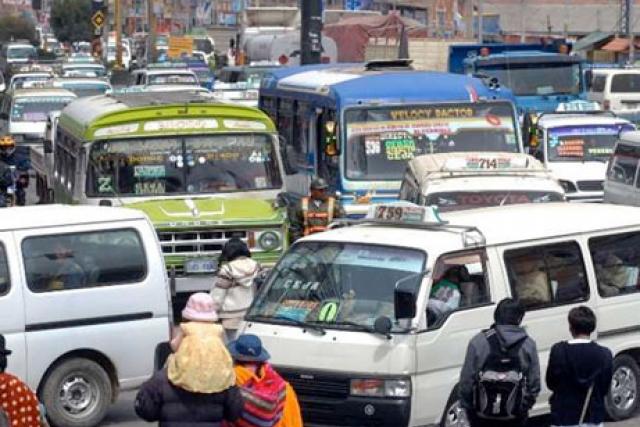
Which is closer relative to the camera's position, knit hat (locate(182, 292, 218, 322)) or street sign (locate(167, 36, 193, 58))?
knit hat (locate(182, 292, 218, 322))

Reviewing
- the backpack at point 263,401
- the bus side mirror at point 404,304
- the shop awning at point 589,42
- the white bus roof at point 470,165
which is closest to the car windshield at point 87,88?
the shop awning at point 589,42

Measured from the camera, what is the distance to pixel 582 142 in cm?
2581

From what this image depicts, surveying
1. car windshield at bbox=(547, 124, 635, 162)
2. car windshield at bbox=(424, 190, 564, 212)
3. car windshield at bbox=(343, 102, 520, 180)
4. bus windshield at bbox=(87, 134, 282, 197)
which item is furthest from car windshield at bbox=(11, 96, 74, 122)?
car windshield at bbox=(424, 190, 564, 212)

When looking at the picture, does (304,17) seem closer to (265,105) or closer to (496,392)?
(265,105)

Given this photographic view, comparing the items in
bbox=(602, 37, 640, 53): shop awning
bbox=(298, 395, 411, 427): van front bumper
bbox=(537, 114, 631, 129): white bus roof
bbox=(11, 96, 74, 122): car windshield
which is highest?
bbox=(298, 395, 411, 427): van front bumper

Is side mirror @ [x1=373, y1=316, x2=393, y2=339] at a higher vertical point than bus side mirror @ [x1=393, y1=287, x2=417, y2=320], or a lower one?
lower

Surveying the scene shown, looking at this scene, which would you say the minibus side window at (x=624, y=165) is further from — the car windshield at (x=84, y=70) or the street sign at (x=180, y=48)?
the street sign at (x=180, y=48)

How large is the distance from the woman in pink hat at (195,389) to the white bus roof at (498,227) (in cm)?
405

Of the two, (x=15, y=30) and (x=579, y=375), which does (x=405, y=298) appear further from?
(x=15, y=30)

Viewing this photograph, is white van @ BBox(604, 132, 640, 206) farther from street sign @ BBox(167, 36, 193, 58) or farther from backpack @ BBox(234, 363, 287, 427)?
street sign @ BBox(167, 36, 193, 58)

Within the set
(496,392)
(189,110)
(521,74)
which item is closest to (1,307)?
(496,392)

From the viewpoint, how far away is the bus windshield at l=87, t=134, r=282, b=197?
17781 millimetres

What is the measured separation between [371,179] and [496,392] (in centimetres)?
1075

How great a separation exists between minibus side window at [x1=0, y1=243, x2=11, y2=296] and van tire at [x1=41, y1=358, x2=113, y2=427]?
2.36ft
